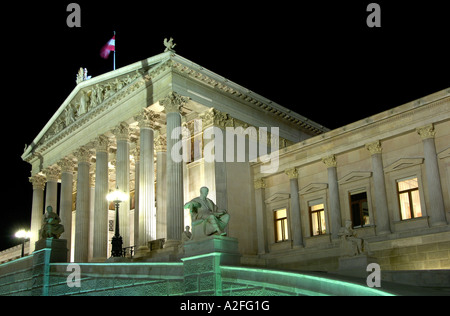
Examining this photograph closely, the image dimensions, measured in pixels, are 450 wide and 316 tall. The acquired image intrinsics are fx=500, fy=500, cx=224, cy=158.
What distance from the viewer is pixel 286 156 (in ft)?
103

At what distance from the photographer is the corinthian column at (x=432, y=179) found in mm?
23484

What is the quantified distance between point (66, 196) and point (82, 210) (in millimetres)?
4851

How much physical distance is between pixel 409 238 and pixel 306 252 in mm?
6582

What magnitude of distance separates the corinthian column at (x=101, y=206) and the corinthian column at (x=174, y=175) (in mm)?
6390

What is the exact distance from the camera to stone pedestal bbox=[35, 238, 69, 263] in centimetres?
2139

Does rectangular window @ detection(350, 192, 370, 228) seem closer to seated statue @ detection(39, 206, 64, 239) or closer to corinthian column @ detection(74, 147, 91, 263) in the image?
seated statue @ detection(39, 206, 64, 239)

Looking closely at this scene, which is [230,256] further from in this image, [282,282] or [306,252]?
[306,252]

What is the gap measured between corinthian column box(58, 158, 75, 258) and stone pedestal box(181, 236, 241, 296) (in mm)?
25210

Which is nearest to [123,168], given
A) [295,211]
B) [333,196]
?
[295,211]

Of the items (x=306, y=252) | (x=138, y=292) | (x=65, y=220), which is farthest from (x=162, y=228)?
(x=138, y=292)

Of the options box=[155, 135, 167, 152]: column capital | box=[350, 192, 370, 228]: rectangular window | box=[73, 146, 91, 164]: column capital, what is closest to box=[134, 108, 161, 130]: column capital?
box=[155, 135, 167, 152]: column capital

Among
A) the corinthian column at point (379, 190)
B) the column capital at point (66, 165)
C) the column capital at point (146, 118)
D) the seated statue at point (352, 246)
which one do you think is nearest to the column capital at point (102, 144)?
the column capital at point (146, 118)

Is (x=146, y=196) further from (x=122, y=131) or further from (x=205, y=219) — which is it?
(x=205, y=219)

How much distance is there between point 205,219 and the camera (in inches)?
596
